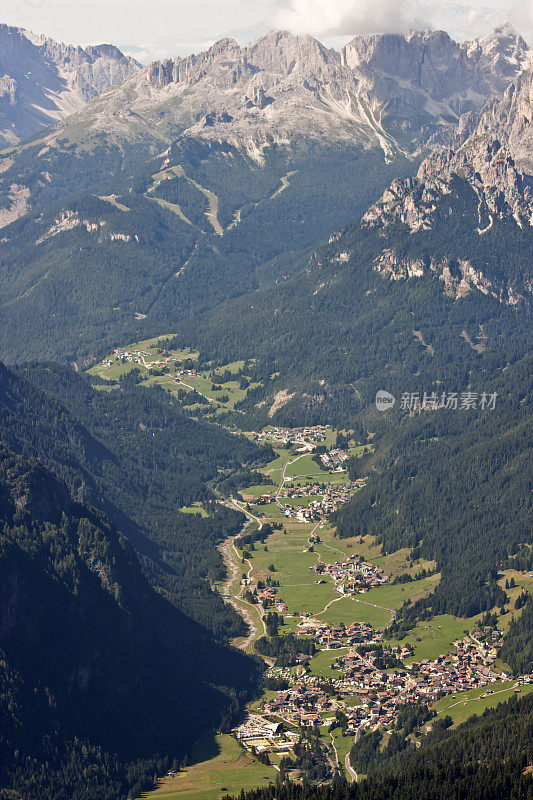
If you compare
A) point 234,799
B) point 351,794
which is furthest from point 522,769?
point 234,799

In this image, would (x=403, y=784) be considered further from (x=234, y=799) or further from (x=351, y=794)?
(x=234, y=799)

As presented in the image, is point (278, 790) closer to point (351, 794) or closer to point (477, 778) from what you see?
point (351, 794)

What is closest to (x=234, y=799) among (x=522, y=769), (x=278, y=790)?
(x=278, y=790)

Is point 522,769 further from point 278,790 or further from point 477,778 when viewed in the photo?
point 278,790

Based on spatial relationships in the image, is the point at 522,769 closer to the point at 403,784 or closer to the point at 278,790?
the point at 403,784

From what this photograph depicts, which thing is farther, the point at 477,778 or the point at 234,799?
the point at 234,799

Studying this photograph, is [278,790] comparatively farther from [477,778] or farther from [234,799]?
[477,778]

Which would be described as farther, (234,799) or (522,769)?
(234,799)

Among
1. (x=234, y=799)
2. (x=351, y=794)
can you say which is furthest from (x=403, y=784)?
(x=234, y=799)
